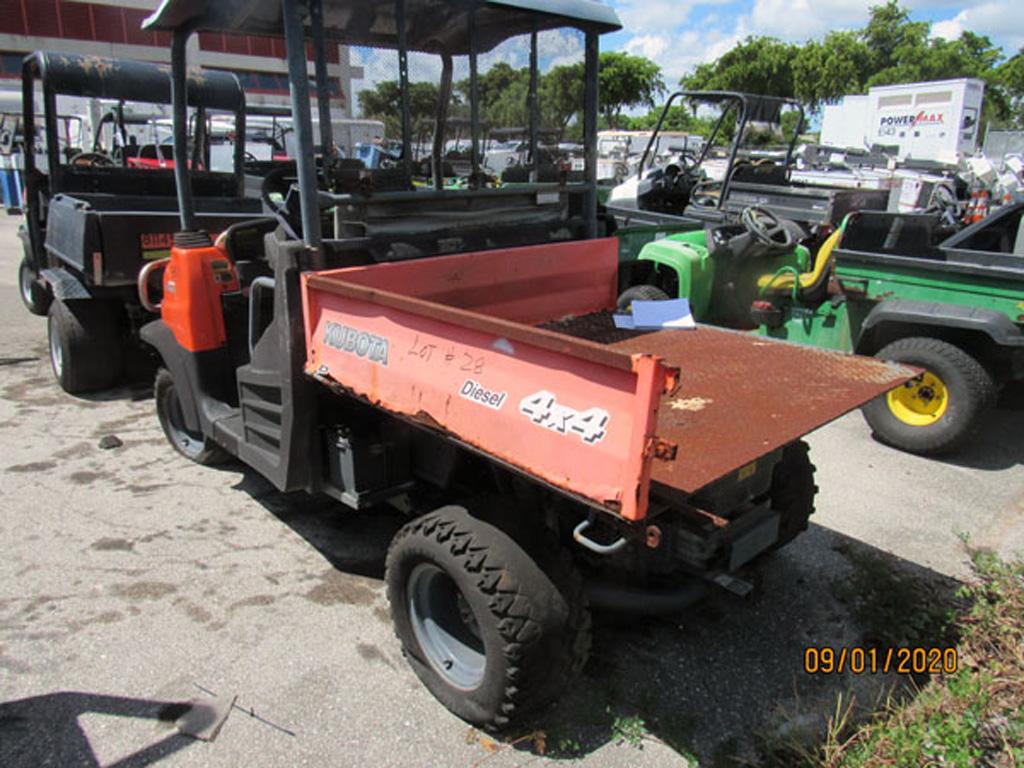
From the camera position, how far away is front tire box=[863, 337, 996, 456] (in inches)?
186

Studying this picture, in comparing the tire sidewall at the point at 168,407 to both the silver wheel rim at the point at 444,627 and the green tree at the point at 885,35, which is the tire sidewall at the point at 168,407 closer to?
the silver wheel rim at the point at 444,627

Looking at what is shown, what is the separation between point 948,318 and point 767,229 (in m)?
2.14

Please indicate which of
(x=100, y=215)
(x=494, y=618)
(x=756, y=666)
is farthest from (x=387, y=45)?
(x=756, y=666)

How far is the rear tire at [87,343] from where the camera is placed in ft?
18.5

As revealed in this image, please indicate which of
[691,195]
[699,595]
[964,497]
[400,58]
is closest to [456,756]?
[699,595]

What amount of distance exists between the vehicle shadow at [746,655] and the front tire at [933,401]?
154cm

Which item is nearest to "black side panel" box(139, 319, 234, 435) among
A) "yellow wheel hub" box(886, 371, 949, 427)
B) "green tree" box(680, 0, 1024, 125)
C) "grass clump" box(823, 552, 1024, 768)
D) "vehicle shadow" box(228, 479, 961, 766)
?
"vehicle shadow" box(228, 479, 961, 766)

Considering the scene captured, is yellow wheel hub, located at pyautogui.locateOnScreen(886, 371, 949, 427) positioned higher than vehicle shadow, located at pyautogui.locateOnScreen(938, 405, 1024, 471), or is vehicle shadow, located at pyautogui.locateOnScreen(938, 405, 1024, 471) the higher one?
yellow wheel hub, located at pyautogui.locateOnScreen(886, 371, 949, 427)

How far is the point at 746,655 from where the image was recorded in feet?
9.68

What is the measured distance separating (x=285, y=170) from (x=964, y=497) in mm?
4358

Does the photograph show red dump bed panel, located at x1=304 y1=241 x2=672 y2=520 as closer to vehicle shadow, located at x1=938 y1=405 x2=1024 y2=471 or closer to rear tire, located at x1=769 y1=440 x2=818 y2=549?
rear tire, located at x1=769 y1=440 x2=818 y2=549

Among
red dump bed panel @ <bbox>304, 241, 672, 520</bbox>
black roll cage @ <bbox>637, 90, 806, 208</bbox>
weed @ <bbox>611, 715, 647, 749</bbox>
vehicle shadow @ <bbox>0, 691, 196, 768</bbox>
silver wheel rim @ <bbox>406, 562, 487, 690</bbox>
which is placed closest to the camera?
red dump bed panel @ <bbox>304, 241, 672, 520</bbox>

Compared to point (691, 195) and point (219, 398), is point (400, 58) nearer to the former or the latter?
point (219, 398)
